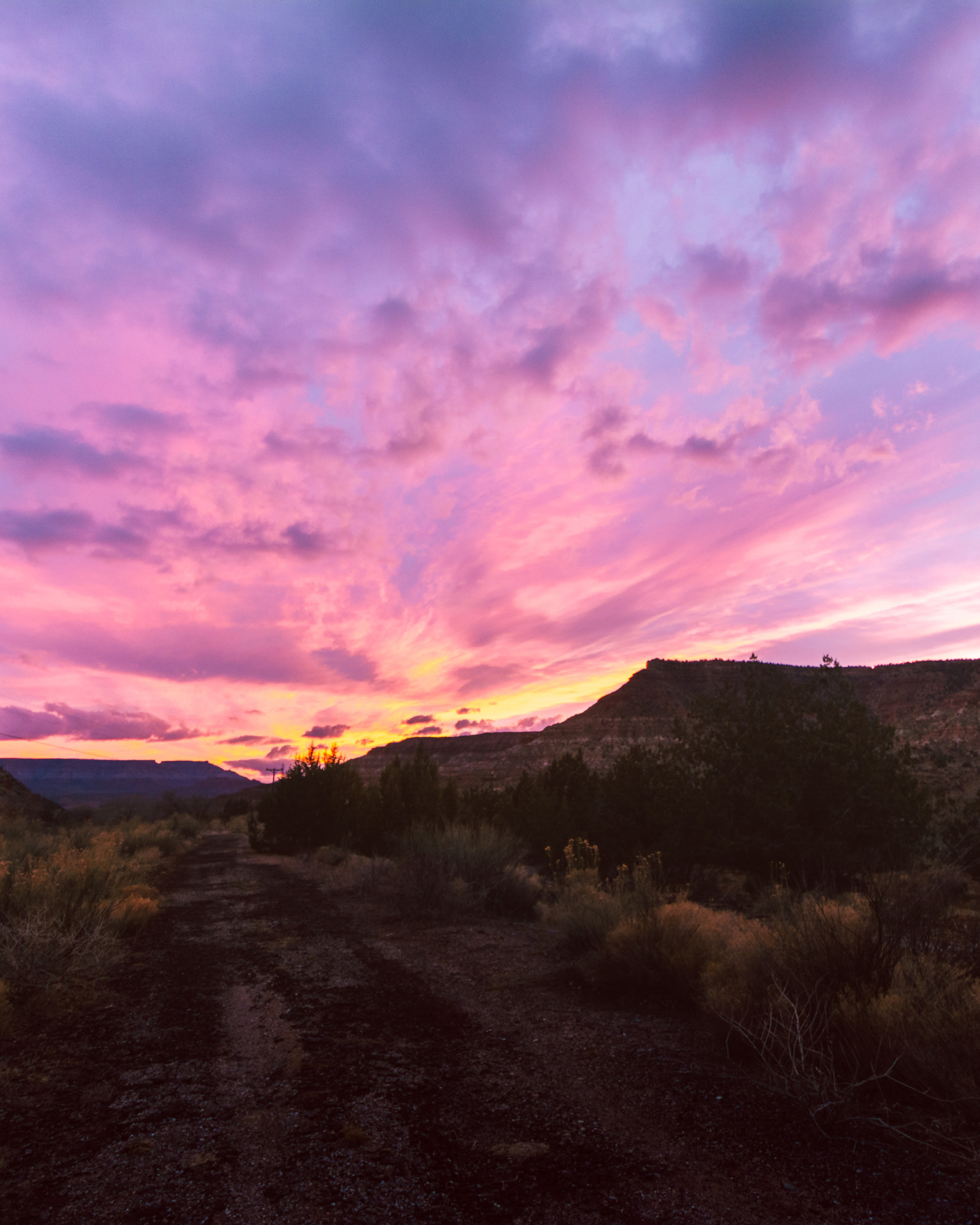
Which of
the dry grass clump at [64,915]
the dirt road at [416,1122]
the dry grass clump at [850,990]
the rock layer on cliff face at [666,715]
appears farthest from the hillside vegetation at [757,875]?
the rock layer on cliff face at [666,715]

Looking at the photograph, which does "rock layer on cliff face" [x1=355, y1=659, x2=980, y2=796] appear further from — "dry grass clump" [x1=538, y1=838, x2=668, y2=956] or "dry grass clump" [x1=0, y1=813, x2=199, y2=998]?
"dry grass clump" [x1=538, y1=838, x2=668, y2=956]

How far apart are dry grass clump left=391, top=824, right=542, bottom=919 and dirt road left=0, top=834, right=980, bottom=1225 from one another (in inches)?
197

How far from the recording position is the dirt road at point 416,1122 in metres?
3.51

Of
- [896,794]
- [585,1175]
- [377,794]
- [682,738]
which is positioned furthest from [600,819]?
[585,1175]

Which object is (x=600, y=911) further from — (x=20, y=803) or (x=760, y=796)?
(x=20, y=803)

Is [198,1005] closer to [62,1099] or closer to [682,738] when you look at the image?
[62,1099]

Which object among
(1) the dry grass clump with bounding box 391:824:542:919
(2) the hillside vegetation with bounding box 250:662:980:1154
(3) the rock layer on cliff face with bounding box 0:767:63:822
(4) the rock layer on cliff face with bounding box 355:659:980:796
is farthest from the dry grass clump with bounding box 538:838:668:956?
(4) the rock layer on cliff face with bounding box 355:659:980:796

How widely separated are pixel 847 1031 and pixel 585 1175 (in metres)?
2.39

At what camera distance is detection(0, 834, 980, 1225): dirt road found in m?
3.51

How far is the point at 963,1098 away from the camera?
3.86 m

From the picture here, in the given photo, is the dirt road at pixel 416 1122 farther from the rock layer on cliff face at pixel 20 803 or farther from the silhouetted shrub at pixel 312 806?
the rock layer on cliff face at pixel 20 803

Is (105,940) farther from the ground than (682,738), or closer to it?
→ closer to it

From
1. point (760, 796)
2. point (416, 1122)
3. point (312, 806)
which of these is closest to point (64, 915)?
point (416, 1122)

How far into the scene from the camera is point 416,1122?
455 cm
